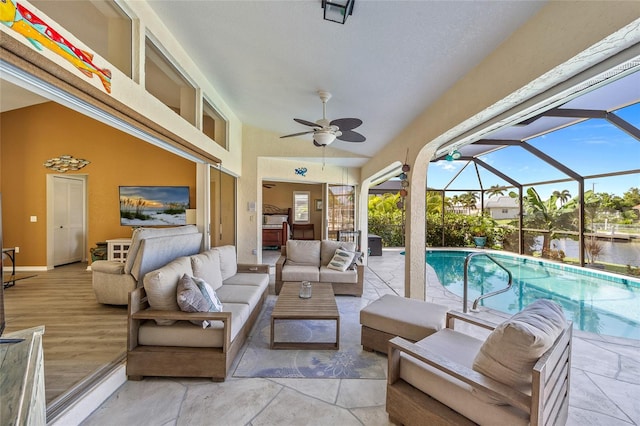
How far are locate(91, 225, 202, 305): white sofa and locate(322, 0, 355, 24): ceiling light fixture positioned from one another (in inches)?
118

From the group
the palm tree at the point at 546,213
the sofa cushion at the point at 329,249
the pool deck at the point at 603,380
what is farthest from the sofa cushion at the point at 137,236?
the palm tree at the point at 546,213

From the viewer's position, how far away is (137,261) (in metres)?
2.91

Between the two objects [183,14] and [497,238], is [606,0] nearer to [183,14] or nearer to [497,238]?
[183,14]

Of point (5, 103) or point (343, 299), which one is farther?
point (5, 103)

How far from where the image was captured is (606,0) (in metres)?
1.29

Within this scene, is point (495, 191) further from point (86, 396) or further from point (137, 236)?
point (86, 396)

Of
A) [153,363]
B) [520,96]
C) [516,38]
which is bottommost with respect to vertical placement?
[153,363]

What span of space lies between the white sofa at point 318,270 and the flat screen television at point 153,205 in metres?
2.99

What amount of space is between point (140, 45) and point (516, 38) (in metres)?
3.25

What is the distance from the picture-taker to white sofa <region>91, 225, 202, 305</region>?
293 cm

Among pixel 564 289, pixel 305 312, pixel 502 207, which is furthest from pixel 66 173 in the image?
pixel 502 207

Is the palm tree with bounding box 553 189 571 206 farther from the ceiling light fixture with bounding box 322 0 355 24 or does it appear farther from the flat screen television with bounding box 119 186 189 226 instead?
the flat screen television with bounding box 119 186 189 226

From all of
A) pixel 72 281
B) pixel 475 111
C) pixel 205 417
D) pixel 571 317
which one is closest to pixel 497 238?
pixel 571 317

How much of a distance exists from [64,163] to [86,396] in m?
5.81
